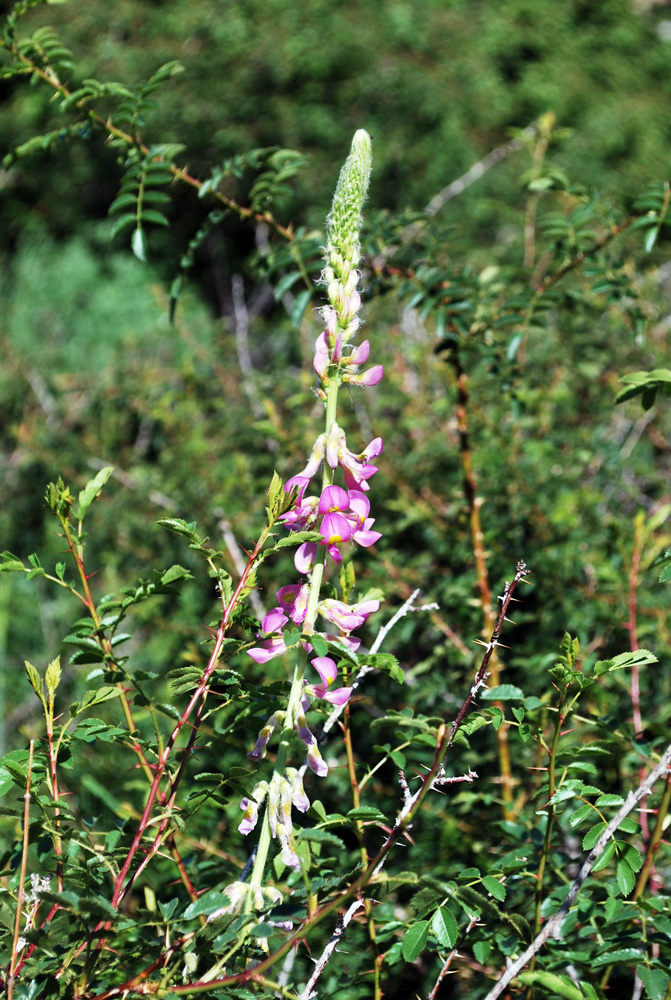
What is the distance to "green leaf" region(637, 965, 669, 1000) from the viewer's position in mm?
810

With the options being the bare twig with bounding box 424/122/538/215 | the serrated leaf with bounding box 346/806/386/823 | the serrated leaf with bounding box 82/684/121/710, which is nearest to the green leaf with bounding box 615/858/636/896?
the serrated leaf with bounding box 346/806/386/823

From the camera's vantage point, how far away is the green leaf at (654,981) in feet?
2.66

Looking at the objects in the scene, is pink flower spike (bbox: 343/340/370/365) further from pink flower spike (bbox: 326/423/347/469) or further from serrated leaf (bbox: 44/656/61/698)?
serrated leaf (bbox: 44/656/61/698)

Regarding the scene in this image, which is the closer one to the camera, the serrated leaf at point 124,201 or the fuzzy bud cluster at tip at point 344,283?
the fuzzy bud cluster at tip at point 344,283

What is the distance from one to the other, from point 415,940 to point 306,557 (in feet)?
1.35

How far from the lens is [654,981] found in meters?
0.83

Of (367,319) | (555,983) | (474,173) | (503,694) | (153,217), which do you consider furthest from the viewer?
(474,173)

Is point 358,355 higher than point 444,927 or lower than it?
higher

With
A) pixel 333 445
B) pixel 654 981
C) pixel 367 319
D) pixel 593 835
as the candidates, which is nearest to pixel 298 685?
pixel 333 445

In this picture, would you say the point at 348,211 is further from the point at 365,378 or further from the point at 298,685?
the point at 298,685

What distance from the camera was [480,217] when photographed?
6980 mm

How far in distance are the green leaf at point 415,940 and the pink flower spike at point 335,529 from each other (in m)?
0.42

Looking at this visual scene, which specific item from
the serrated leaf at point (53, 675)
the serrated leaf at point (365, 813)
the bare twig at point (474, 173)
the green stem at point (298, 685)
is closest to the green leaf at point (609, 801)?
the serrated leaf at point (365, 813)

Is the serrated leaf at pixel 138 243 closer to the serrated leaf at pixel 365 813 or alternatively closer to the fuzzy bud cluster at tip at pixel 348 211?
the fuzzy bud cluster at tip at pixel 348 211
